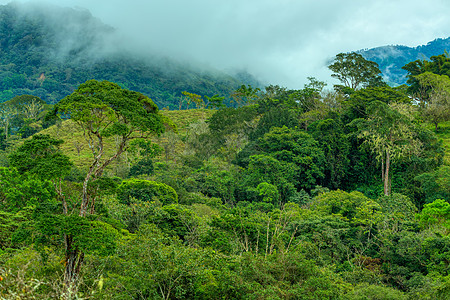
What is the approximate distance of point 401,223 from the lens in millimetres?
21219

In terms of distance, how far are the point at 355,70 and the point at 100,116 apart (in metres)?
42.8

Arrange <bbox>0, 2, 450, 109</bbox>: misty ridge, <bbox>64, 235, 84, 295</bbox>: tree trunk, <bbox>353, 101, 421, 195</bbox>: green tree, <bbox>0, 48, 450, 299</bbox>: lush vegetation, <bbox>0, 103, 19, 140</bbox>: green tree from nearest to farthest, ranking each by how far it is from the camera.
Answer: <bbox>64, 235, 84, 295</bbox>: tree trunk < <bbox>0, 48, 450, 299</bbox>: lush vegetation < <bbox>353, 101, 421, 195</bbox>: green tree < <bbox>0, 103, 19, 140</bbox>: green tree < <bbox>0, 2, 450, 109</bbox>: misty ridge

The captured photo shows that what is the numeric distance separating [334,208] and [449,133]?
22.6 meters

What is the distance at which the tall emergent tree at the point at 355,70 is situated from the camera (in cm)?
4731

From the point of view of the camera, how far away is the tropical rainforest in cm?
1071

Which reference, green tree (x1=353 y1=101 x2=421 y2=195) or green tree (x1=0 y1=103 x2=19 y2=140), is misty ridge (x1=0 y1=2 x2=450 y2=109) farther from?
green tree (x1=353 y1=101 x2=421 y2=195)

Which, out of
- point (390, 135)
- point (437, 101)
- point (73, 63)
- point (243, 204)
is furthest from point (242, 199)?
point (73, 63)

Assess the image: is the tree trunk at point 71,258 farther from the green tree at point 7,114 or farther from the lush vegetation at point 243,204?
the green tree at point 7,114

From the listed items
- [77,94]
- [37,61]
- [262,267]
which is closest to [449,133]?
[262,267]

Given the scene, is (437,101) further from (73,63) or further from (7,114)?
(73,63)

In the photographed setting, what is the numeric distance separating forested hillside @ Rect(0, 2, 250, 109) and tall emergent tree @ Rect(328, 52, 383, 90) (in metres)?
A: 79.6

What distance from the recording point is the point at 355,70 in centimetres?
4784

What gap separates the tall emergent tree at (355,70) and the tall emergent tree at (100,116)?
40.0 metres

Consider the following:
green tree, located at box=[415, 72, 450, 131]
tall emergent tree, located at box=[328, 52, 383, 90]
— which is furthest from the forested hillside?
green tree, located at box=[415, 72, 450, 131]
